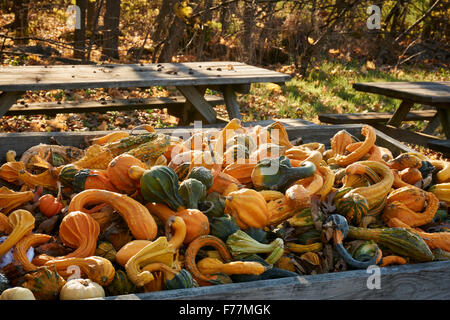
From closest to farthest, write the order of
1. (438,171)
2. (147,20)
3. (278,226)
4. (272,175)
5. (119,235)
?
(119,235) → (278,226) → (272,175) → (438,171) → (147,20)

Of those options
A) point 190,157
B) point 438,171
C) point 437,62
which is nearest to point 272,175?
point 190,157

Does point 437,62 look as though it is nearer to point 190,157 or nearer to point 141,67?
point 141,67

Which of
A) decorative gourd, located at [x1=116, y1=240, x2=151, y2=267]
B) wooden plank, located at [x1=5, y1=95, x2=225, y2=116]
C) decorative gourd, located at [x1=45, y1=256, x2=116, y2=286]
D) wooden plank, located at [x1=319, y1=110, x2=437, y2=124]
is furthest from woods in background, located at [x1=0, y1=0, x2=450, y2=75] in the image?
decorative gourd, located at [x1=45, y1=256, x2=116, y2=286]

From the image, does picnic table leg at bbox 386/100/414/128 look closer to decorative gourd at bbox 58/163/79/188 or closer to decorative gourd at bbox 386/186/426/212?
decorative gourd at bbox 386/186/426/212

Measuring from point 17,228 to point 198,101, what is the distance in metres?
3.31

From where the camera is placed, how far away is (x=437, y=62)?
38.4 feet

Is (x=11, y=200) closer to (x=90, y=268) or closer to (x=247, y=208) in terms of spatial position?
(x=90, y=268)

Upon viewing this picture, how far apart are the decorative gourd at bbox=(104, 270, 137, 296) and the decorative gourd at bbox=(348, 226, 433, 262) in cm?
86

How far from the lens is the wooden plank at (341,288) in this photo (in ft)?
4.69

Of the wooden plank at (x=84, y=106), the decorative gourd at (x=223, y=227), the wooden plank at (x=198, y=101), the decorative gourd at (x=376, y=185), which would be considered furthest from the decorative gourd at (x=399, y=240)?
the wooden plank at (x=84, y=106)

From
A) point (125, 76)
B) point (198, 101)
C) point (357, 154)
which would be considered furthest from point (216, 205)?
point (198, 101)

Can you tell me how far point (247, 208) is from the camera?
185 centimetres

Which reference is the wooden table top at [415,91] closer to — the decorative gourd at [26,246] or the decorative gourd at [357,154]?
the decorative gourd at [357,154]

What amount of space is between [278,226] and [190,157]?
513mm
